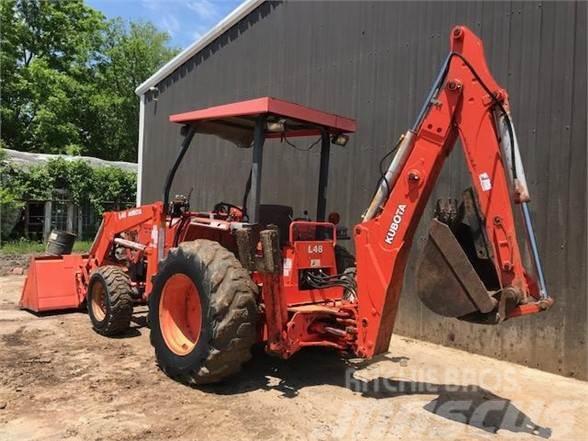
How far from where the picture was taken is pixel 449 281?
159 inches

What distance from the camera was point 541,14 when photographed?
6031 millimetres

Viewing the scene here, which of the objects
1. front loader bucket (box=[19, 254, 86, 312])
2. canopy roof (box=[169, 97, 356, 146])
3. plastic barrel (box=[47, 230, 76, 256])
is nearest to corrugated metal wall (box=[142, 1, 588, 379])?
canopy roof (box=[169, 97, 356, 146])

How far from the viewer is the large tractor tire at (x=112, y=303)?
21.2 feet

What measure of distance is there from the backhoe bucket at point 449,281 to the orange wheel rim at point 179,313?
213 cm

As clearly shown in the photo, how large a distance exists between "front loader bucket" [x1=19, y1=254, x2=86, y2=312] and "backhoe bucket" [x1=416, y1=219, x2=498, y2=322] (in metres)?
5.35

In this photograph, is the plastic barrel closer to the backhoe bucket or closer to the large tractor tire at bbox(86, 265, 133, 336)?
the large tractor tire at bbox(86, 265, 133, 336)

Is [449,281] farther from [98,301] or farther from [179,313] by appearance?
[98,301]

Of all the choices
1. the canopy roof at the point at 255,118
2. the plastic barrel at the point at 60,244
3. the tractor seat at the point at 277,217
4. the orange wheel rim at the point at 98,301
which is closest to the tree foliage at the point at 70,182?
the plastic barrel at the point at 60,244

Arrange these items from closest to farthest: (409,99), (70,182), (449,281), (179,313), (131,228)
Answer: (449,281)
(179,313)
(131,228)
(409,99)
(70,182)

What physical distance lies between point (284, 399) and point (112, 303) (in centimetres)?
270

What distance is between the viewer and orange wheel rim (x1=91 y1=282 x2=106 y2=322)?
22.4 feet

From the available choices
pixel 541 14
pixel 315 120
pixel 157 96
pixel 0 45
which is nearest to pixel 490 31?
pixel 541 14

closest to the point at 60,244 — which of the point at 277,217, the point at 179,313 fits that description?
the point at 179,313

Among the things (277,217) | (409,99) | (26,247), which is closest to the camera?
(277,217)
